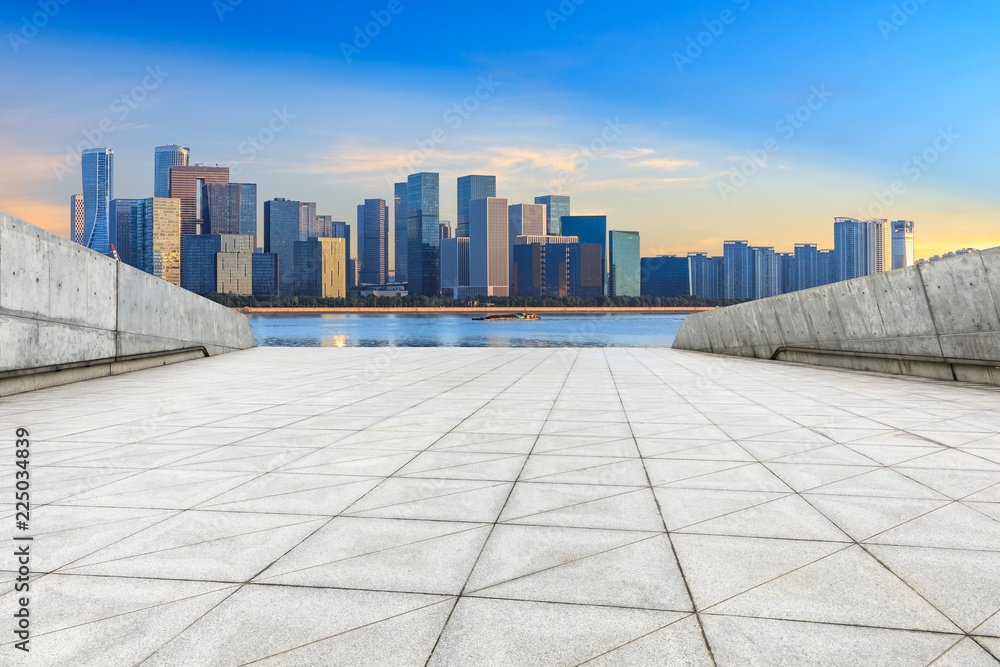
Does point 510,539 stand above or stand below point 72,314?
below

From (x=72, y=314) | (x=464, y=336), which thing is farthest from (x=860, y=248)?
(x=72, y=314)

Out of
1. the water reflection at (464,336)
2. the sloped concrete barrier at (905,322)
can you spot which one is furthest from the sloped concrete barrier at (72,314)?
the water reflection at (464,336)

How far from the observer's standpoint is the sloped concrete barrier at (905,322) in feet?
34.4

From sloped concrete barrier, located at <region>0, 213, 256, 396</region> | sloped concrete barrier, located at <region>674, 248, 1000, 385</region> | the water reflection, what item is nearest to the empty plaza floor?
sloped concrete barrier, located at <region>0, 213, 256, 396</region>

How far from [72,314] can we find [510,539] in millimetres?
11035

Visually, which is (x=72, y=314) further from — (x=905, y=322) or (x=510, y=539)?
(x=905, y=322)

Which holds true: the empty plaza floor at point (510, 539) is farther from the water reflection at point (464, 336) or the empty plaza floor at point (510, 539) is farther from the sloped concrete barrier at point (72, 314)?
the water reflection at point (464, 336)

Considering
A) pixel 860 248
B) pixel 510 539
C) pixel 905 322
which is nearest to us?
pixel 510 539

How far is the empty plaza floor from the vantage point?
8.45ft

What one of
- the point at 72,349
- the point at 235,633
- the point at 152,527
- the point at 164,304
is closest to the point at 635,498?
A: the point at 235,633

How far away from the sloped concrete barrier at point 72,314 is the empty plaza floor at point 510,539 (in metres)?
3.02

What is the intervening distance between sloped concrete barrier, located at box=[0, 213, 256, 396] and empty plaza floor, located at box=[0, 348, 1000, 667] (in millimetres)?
3019

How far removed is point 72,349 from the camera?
1136 centimetres

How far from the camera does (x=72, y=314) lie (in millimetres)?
11305
